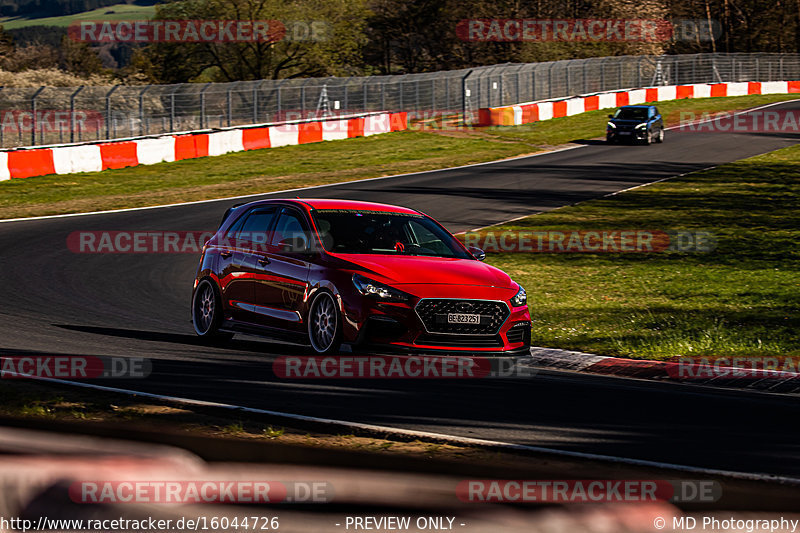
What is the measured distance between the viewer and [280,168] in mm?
35562

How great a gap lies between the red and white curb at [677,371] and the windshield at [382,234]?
155 centimetres

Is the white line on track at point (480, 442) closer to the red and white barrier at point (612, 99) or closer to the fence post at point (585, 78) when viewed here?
the red and white barrier at point (612, 99)

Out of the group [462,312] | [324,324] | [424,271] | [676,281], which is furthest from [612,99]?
[324,324]

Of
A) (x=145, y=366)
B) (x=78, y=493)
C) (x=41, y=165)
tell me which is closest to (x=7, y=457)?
(x=78, y=493)

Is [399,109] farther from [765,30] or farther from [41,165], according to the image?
[765,30]

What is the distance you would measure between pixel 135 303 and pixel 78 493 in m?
12.0

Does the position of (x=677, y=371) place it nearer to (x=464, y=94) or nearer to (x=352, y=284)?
(x=352, y=284)

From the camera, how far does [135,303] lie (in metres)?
14.8

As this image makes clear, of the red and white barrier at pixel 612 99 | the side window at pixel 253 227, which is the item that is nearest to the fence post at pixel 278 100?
the red and white barrier at pixel 612 99

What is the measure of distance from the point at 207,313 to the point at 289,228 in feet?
4.88

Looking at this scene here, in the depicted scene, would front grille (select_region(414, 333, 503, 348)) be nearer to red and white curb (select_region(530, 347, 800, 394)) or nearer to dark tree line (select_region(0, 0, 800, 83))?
red and white curb (select_region(530, 347, 800, 394))

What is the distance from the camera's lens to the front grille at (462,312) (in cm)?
1020

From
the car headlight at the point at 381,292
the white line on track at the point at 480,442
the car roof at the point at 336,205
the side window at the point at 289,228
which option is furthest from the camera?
the car roof at the point at 336,205

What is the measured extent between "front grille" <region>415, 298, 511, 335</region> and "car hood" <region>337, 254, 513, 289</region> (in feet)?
0.80
